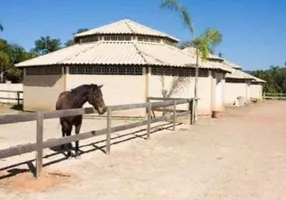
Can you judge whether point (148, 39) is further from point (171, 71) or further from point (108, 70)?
point (108, 70)

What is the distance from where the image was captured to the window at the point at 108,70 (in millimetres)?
22672

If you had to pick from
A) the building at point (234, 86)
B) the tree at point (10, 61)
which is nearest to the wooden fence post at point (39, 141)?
the building at point (234, 86)

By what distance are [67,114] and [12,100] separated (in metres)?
27.1

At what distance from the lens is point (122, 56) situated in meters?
23.7

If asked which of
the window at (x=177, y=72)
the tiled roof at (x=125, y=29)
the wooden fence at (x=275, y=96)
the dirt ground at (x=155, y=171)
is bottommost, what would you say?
the dirt ground at (x=155, y=171)

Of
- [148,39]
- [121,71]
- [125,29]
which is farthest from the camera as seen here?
[148,39]

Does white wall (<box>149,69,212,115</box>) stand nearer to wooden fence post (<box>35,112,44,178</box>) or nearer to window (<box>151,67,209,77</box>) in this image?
window (<box>151,67,209,77</box>)

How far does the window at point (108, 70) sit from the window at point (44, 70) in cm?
107

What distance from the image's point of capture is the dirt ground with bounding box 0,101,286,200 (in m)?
6.91

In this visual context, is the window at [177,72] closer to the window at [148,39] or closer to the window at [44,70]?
the window at [148,39]

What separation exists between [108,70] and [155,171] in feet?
48.3

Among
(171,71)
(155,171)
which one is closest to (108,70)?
(171,71)

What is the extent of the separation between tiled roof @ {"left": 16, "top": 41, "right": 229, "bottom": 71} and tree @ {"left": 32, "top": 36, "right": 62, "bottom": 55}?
162 ft

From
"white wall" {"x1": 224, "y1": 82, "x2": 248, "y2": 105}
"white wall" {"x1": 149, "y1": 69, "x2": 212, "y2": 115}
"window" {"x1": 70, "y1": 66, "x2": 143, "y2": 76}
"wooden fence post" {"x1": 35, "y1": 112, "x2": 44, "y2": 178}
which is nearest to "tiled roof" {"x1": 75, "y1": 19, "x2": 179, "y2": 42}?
"window" {"x1": 70, "y1": 66, "x2": 143, "y2": 76}
